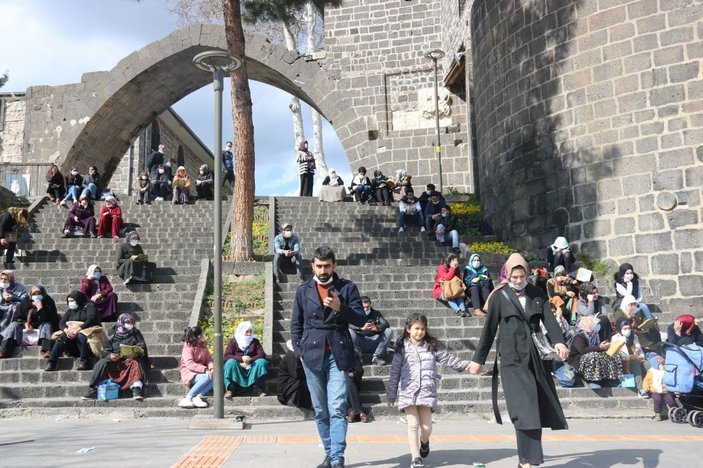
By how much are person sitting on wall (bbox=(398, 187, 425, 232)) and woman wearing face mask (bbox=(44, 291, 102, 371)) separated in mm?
8062

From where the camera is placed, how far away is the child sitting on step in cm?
531

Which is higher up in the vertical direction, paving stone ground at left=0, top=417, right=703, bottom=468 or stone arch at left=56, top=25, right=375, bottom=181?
stone arch at left=56, top=25, right=375, bottom=181

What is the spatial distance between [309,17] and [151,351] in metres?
23.3

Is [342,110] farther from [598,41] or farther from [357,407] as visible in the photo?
[357,407]

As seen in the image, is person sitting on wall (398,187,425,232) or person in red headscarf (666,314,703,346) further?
person sitting on wall (398,187,425,232)

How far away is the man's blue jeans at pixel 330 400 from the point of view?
4.76 metres

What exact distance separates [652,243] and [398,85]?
43.7 feet

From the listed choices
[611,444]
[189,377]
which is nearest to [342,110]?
[189,377]

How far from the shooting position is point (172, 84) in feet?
84.8

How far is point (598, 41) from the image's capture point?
14086 millimetres

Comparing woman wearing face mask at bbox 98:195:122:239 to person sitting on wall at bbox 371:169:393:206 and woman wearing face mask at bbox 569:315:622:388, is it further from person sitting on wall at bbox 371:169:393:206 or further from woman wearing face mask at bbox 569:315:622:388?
woman wearing face mask at bbox 569:315:622:388

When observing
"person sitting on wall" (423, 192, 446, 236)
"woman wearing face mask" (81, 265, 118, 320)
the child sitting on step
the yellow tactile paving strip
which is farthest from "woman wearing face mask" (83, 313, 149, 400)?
"person sitting on wall" (423, 192, 446, 236)

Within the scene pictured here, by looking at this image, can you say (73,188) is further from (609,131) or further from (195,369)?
(609,131)

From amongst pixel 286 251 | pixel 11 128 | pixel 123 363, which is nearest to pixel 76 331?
pixel 123 363
